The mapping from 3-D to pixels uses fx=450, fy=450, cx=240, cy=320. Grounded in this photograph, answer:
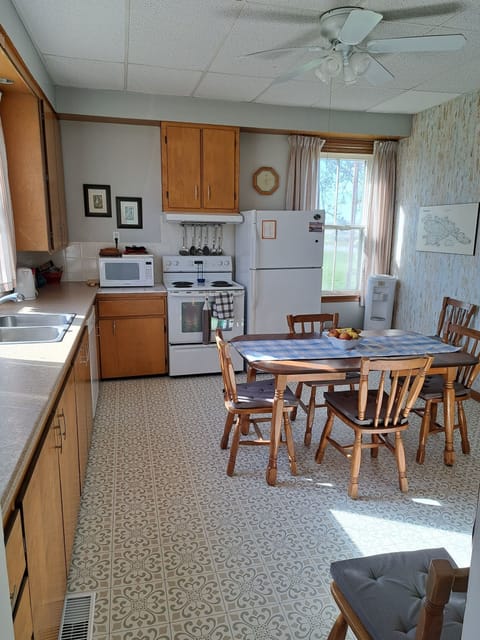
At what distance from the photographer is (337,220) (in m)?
5.46

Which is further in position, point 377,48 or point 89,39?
point 89,39

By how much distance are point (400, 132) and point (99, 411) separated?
4.32m

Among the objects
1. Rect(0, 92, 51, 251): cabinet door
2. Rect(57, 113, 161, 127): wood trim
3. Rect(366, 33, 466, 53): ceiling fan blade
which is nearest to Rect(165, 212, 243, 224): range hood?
Rect(57, 113, 161, 127): wood trim

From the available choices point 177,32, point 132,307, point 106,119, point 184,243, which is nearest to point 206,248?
point 184,243

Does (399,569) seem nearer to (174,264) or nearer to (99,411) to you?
(99,411)

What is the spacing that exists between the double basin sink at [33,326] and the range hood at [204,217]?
6.30ft

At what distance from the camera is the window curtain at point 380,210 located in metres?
5.29

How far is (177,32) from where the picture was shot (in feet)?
9.71

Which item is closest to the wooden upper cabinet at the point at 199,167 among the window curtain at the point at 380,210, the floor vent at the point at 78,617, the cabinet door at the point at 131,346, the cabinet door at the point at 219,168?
the cabinet door at the point at 219,168

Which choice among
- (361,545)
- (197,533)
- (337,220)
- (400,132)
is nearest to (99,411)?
(197,533)

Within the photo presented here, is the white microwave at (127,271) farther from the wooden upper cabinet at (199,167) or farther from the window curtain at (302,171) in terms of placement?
the window curtain at (302,171)

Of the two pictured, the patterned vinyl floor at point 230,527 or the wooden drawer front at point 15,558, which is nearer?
the wooden drawer front at point 15,558

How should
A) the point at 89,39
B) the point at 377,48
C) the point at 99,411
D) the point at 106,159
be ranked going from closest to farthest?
the point at 377,48 < the point at 89,39 < the point at 99,411 < the point at 106,159

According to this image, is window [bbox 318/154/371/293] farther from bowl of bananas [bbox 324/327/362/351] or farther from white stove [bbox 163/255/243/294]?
bowl of bananas [bbox 324/327/362/351]
